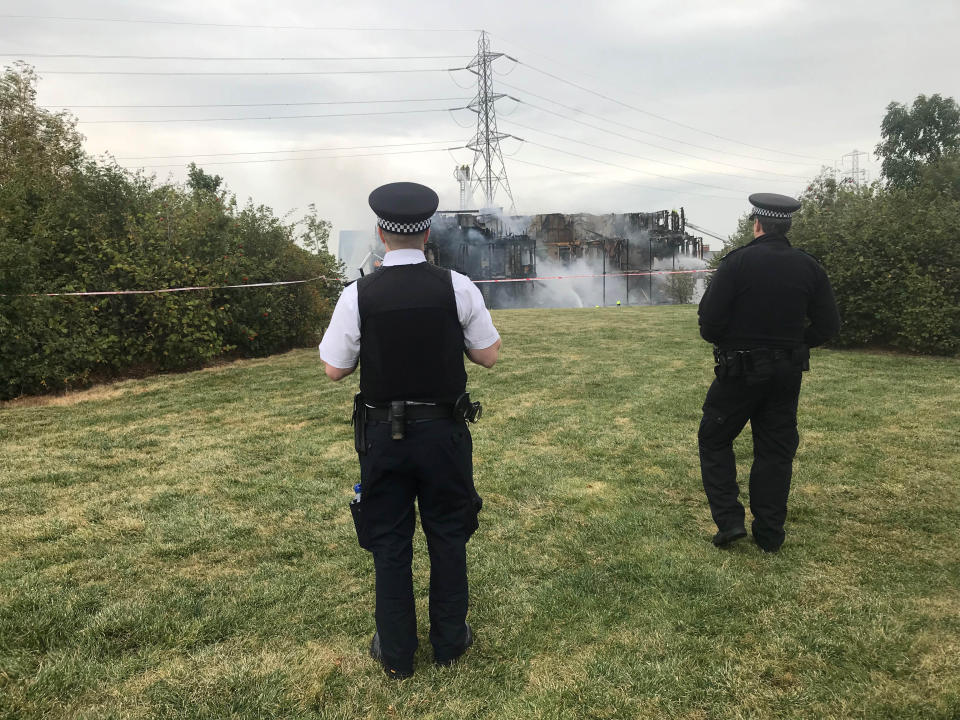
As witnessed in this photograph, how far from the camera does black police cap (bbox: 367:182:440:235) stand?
258 cm

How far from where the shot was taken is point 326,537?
416 centimetres

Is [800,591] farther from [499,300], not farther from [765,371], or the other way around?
[499,300]

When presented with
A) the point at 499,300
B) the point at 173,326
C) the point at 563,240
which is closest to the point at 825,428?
the point at 173,326

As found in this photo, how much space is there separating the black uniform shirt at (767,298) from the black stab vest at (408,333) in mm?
1839

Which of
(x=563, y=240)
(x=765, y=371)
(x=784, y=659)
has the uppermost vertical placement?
(x=563, y=240)

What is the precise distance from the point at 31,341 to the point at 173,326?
2.12 m

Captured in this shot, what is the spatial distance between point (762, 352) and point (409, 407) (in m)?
2.21

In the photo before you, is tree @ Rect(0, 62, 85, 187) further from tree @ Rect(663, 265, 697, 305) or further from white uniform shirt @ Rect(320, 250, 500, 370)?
tree @ Rect(663, 265, 697, 305)

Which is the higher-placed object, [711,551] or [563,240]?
[563,240]

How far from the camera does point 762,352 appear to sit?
3.60m

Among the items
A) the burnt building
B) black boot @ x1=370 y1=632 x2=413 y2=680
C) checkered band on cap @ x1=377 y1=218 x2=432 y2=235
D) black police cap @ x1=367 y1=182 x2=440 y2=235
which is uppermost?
the burnt building

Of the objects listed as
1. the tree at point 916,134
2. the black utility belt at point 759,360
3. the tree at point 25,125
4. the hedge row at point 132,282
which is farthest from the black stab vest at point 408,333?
the tree at point 916,134

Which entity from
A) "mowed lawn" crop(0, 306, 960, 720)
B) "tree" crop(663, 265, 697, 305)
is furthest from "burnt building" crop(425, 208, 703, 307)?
"mowed lawn" crop(0, 306, 960, 720)

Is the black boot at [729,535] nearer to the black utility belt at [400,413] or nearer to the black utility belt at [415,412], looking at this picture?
the black utility belt at [400,413]
